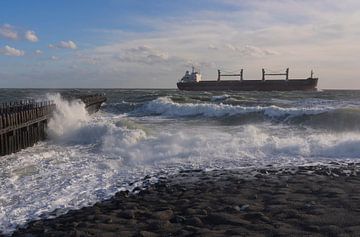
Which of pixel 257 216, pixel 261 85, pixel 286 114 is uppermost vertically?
pixel 257 216

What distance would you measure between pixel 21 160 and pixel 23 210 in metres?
5.57

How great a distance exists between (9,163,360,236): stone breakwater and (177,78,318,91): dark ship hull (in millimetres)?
69836

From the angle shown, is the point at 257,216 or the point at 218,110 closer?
the point at 257,216

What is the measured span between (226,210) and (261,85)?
7371 cm

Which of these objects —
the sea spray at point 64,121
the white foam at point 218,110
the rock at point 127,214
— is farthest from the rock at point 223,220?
the white foam at point 218,110

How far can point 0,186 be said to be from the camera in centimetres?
922

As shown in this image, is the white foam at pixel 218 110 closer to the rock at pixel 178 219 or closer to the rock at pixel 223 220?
the rock at pixel 223 220

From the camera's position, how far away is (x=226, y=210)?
7164 millimetres

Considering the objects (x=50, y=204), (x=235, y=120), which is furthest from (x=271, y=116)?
(x=50, y=204)

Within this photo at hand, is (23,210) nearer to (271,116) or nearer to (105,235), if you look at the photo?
(105,235)

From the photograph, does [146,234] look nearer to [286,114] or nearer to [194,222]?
[194,222]

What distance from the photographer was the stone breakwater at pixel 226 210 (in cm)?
621

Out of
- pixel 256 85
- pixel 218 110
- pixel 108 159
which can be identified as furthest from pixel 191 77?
pixel 108 159

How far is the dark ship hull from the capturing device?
78125 mm
